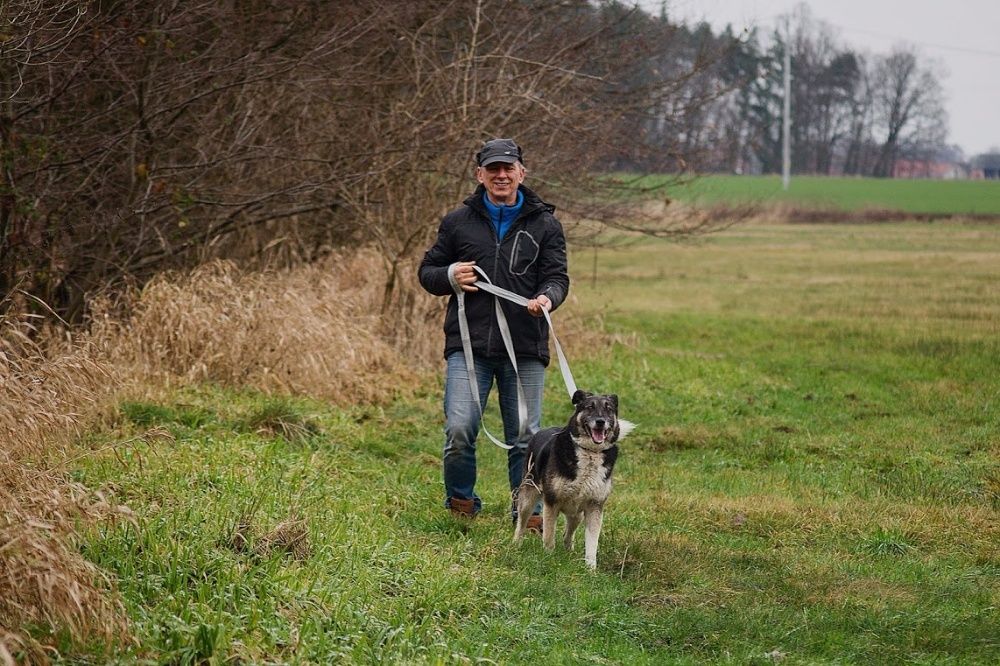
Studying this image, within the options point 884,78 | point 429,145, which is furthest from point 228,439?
point 884,78

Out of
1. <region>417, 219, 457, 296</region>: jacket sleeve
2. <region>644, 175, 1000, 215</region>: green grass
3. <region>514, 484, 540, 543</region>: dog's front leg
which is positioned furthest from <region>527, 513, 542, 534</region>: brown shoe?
<region>644, 175, 1000, 215</region>: green grass

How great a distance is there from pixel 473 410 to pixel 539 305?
0.87 metres

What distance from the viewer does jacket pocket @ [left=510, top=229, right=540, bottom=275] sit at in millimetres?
7754

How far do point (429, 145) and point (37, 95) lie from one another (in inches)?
169

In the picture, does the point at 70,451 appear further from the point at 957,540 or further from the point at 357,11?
the point at 357,11

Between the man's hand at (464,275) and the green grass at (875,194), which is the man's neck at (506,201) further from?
the green grass at (875,194)

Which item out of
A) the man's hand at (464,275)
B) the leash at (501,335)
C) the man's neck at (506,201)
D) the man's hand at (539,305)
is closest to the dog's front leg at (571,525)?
the leash at (501,335)

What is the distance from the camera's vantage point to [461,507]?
318 inches

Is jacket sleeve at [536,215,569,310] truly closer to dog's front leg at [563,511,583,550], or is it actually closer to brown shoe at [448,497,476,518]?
dog's front leg at [563,511,583,550]

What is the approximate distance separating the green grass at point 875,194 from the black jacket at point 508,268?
1697 inches

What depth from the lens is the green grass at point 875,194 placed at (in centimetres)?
5800

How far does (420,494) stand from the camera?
29.1 feet

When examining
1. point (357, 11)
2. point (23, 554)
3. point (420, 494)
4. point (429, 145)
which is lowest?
point (420, 494)

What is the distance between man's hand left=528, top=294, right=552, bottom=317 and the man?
163 mm
